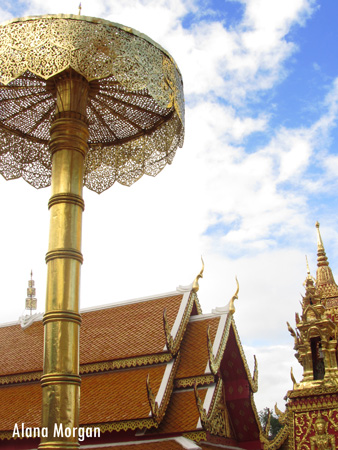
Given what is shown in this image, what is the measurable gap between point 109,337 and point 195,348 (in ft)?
6.20

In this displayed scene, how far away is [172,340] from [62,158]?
673 centimetres

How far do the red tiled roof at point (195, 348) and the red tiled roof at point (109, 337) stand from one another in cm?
51

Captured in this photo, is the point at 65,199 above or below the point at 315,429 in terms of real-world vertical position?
above

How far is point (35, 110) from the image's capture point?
6.18m

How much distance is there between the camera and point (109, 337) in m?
12.0

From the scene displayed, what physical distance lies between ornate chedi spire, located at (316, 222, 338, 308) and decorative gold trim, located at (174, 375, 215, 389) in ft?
13.1

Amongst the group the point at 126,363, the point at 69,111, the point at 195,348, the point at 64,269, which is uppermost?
the point at 69,111

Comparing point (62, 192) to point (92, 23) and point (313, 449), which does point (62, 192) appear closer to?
point (92, 23)

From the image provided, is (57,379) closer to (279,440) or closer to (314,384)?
(279,440)

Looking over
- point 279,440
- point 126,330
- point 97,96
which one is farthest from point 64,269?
point 126,330

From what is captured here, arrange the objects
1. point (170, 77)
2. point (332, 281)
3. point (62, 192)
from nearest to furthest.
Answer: point (62, 192) < point (170, 77) < point (332, 281)

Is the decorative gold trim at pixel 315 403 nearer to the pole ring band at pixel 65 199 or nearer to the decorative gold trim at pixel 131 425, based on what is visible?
the decorative gold trim at pixel 131 425

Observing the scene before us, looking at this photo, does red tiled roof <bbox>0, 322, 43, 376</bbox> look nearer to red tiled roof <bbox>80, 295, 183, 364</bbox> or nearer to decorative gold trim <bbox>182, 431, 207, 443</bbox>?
red tiled roof <bbox>80, 295, 183, 364</bbox>

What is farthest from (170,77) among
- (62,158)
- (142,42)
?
(62,158)
